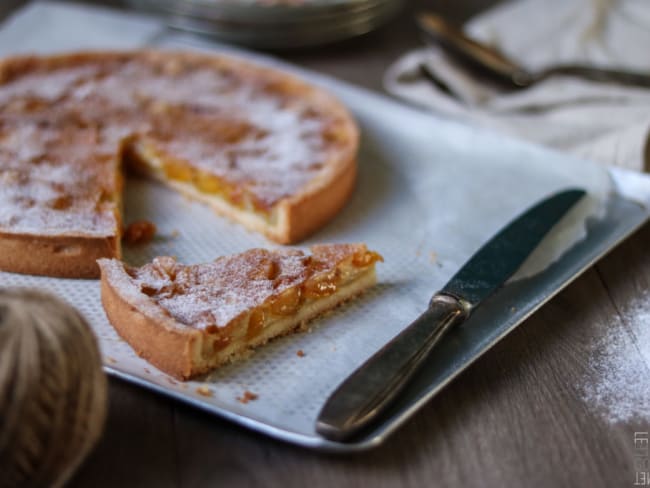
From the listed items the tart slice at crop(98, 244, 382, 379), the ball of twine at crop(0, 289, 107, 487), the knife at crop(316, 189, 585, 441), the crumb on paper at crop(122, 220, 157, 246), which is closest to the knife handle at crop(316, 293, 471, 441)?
the knife at crop(316, 189, 585, 441)

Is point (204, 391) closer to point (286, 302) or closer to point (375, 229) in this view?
point (286, 302)

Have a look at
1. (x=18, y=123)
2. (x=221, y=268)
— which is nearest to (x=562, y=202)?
(x=221, y=268)

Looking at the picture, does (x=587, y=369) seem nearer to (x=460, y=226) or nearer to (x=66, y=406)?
(x=460, y=226)

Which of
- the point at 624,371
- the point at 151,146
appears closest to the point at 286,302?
the point at 624,371

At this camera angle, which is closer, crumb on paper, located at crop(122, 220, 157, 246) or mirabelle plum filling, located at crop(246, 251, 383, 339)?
mirabelle plum filling, located at crop(246, 251, 383, 339)

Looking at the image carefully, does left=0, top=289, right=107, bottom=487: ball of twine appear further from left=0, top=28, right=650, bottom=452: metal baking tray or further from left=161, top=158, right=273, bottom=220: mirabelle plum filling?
left=161, top=158, right=273, bottom=220: mirabelle plum filling
